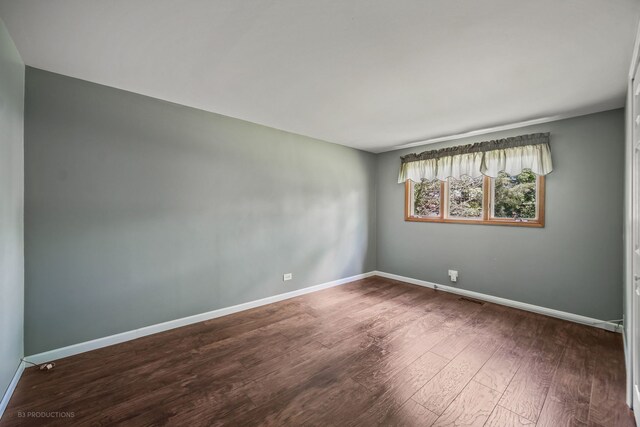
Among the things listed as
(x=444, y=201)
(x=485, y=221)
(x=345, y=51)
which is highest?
(x=345, y=51)

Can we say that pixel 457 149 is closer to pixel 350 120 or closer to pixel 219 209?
pixel 350 120

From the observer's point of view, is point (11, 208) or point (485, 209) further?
point (485, 209)

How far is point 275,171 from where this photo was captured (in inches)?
149

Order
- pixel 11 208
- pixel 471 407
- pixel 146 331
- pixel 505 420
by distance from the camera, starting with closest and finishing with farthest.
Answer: pixel 505 420 → pixel 471 407 → pixel 11 208 → pixel 146 331

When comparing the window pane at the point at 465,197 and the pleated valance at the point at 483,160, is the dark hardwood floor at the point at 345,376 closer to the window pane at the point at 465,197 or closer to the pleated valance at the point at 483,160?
the window pane at the point at 465,197

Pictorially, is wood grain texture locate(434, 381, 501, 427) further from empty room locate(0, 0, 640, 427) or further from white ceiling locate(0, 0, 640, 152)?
white ceiling locate(0, 0, 640, 152)

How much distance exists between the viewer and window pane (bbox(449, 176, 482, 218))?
4.02 m

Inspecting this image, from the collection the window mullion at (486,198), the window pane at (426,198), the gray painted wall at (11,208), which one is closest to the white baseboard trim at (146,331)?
the gray painted wall at (11,208)

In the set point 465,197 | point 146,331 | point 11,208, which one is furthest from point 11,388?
point 465,197

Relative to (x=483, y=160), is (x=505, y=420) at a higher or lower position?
lower

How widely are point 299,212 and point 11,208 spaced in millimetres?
2854

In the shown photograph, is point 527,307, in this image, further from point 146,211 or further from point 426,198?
point 146,211

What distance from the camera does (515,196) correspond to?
364 cm

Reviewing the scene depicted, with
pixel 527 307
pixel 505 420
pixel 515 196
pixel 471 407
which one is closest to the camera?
pixel 505 420
